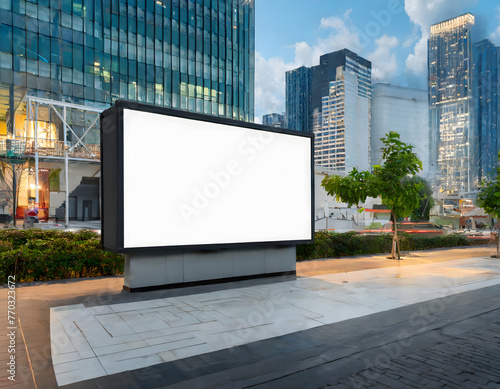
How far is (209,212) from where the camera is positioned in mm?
9656

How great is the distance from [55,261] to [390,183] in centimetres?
1245

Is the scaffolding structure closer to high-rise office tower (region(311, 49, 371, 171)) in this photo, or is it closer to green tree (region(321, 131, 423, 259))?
green tree (region(321, 131, 423, 259))

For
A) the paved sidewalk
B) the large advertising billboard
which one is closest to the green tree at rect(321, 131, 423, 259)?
the large advertising billboard

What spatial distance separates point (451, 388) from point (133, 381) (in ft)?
12.2

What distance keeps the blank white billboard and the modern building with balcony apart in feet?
91.7

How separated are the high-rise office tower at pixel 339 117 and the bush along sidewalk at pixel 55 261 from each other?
503 ft

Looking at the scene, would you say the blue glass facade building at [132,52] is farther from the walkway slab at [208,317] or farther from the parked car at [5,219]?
the walkway slab at [208,317]

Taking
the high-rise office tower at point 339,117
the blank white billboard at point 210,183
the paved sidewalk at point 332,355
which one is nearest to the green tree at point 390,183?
the blank white billboard at point 210,183

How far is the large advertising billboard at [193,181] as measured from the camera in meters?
8.62

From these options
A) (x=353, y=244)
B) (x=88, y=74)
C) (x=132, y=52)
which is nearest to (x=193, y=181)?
(x=353, y=244)

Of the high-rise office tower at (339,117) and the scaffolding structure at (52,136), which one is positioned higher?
the high-rise office tower at (339,117)

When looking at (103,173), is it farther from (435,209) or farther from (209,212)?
(435,209)

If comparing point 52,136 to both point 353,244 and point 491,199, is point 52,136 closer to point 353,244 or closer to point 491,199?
point 353,244

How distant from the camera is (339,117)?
586 ft
